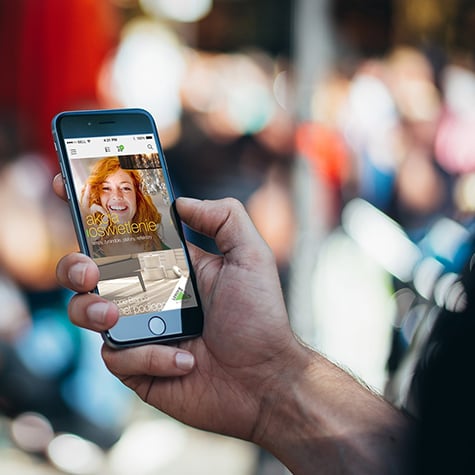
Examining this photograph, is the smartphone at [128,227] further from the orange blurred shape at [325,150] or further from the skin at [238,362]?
the orange blurred shape at [325,150]

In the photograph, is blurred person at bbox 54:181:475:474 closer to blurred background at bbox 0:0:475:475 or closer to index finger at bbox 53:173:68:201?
index finger at bbox 53:173:68:201

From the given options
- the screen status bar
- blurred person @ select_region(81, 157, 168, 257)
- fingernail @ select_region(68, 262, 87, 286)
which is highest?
the screen status bar

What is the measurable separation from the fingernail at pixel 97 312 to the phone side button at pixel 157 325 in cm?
14

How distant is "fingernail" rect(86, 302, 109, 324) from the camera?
5.39 ft

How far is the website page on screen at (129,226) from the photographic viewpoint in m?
1.75

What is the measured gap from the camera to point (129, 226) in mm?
1794

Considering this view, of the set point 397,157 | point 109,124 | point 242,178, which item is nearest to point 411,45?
point 397,157

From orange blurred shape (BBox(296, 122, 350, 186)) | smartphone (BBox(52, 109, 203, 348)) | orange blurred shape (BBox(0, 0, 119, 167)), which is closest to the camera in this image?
smartphone (BBox(52, 109, 203, 348))

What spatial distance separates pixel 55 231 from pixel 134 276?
2.11 meters

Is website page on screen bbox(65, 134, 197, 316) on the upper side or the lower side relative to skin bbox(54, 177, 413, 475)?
upper

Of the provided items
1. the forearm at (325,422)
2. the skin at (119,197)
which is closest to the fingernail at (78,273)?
the skin at (119,197)

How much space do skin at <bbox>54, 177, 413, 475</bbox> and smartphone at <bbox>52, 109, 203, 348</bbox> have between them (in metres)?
0.04

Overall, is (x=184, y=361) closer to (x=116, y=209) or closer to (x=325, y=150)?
(x=116, y=209)

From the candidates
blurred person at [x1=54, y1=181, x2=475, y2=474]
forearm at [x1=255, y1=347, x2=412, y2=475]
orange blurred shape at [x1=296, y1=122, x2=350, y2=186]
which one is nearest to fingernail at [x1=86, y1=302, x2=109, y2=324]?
blurred person at [x1=54, y1=181, x2=475, y2=474]
